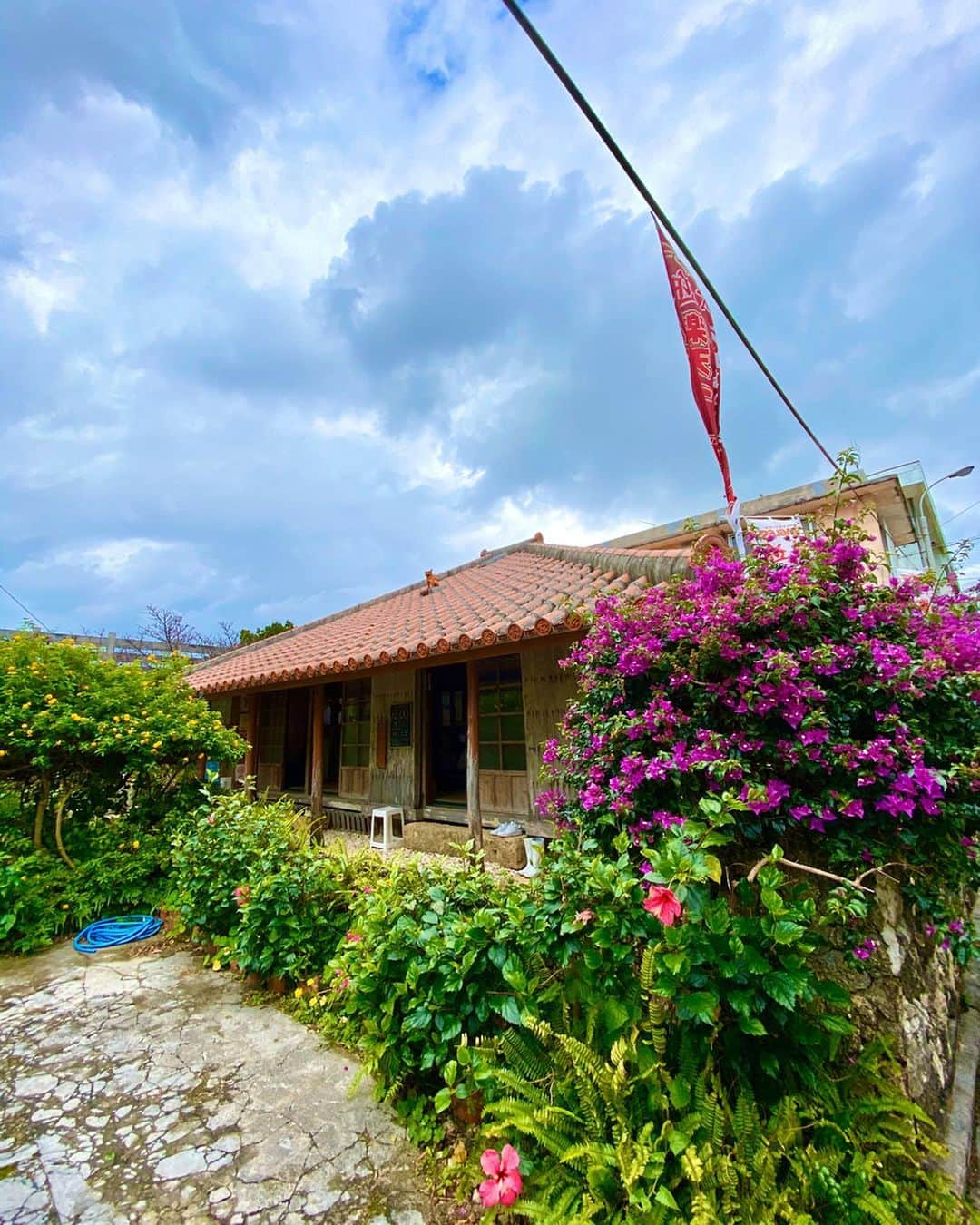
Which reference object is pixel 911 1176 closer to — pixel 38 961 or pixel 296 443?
pixel 38 961

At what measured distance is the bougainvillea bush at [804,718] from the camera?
211 centimetres

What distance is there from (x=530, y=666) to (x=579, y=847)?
3.30 metres

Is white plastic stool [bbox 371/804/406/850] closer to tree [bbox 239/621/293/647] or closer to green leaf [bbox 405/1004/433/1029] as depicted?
green leaf [bbox 405/1004/433/1029]

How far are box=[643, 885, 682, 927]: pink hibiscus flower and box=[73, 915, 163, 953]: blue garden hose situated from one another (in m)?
4.55

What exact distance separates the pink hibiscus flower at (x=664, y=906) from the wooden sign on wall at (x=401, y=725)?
568cm

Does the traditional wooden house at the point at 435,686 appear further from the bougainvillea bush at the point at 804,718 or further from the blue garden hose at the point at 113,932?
the blue garden hose at the point at 113,932

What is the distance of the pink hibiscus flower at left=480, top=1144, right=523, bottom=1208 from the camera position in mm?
1524

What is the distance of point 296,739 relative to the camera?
1002 centimetres

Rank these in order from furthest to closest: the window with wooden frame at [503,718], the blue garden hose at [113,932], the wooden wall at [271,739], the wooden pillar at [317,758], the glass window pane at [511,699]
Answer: the wooden wall at [271,739] → the wooden pillar at [317,758] → the glass window pane at [511,699] → the window with wooden frame at [503,718] → the blue garden hose at [113,932]

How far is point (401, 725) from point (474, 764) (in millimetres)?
1829

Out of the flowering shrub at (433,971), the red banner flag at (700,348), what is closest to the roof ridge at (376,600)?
the red banner flag at (700,348)

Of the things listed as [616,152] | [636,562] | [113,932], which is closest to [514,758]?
[636,562]

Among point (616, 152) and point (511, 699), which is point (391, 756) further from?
point (616, 152)

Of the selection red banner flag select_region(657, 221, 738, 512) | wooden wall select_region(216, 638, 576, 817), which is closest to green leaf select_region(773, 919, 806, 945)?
wooden wall select_region(216, 638, 576, 817)
